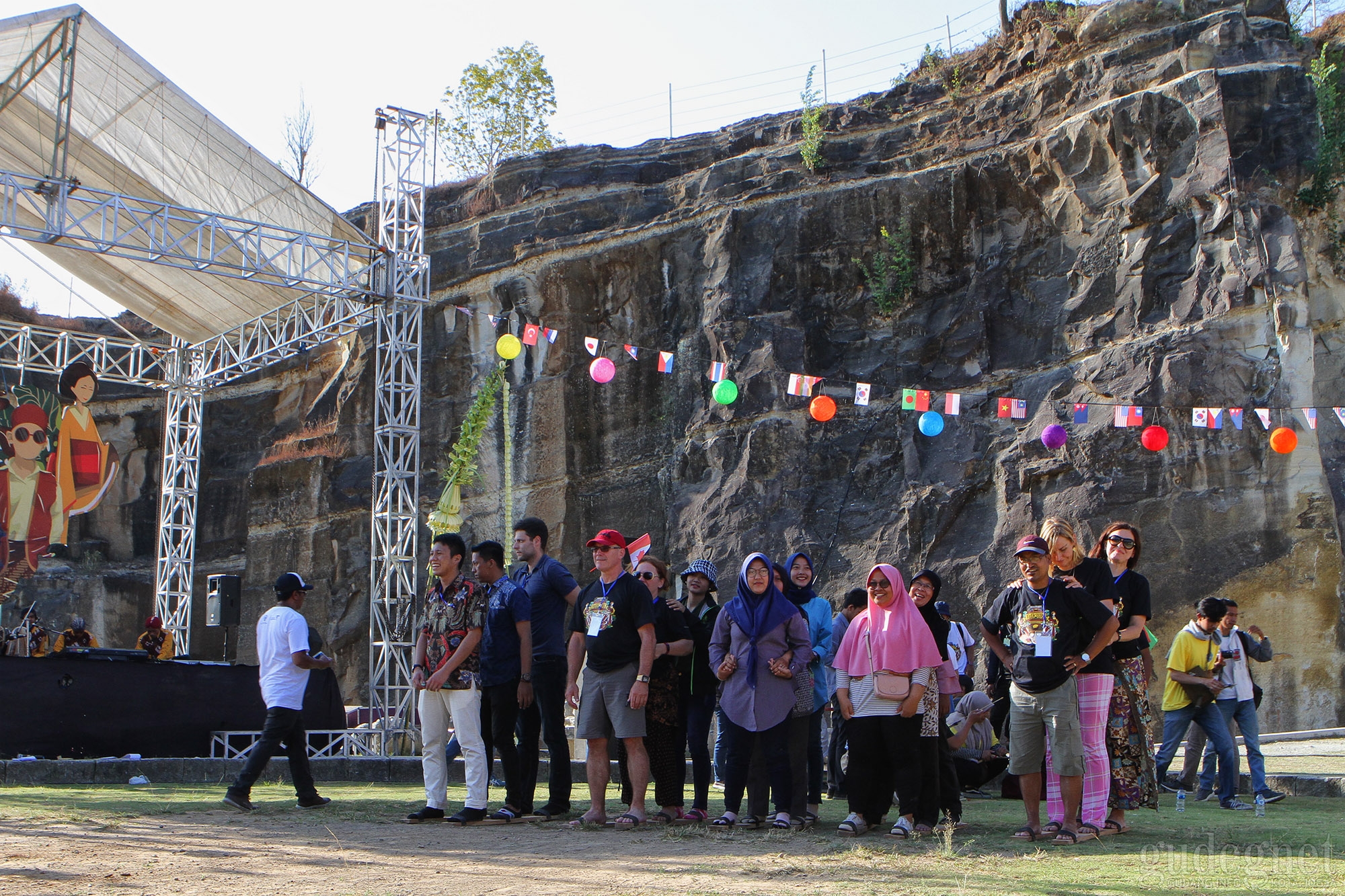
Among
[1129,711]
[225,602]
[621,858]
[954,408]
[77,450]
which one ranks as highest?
[77,450]

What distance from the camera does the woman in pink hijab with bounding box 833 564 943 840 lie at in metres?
5.74

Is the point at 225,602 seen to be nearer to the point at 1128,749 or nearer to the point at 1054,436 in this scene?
the point at 1054,436

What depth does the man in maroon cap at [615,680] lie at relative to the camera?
6.09 metres

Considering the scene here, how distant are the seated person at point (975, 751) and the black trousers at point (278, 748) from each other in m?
4.24

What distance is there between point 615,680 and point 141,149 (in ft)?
41.8

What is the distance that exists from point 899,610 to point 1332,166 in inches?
544

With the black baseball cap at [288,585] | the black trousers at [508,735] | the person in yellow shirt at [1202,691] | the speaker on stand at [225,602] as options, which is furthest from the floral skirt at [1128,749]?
the speaker on stand at [225,602]

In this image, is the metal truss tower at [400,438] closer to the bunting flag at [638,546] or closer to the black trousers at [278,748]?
the bunting flag at [638,546]

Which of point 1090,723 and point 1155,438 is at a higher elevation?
point 1155,438

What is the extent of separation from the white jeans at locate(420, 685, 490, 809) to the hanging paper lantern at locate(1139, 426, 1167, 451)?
11.2m

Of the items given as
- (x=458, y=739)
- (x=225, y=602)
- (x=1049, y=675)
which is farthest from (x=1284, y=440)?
(x=225, y=602)

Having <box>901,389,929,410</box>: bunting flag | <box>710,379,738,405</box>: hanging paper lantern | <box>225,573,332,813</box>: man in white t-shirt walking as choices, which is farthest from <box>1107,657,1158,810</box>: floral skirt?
<box>710,379,738,405</box>: hanging paper lantern

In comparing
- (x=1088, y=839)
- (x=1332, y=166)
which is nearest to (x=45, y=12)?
(x=1088, y=839)

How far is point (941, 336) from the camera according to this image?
59.0 ft
